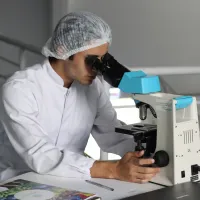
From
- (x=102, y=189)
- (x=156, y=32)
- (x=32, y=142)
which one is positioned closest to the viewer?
(x=102, y=189)

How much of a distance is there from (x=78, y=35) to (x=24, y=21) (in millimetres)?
2791

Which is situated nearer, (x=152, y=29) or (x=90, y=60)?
(x=90, y=60)

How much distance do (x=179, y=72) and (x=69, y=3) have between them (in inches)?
77.8

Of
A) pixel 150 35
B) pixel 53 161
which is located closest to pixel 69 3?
pixel 150 35

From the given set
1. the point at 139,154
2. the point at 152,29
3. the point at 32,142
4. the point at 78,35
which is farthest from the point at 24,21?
the point at 139,154

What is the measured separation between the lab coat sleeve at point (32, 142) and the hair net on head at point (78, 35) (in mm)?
225

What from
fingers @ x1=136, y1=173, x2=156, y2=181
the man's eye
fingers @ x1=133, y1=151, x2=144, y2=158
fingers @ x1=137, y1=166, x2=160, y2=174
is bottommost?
fingers @ x1=136, y1=173, x2=156, y2=181

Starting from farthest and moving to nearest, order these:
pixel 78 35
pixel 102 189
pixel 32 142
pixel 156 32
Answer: pixel 156 32, pixel 78 35, pixel 32 142, pixel 102 189

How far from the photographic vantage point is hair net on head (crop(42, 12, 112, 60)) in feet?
5.62

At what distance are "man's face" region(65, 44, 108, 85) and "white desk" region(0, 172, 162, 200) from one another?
15.9 inches

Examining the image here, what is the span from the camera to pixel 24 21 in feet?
14.4

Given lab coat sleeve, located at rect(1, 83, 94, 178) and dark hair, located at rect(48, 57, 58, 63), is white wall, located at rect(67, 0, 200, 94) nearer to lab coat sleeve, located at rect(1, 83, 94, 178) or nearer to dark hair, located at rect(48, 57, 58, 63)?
dark hair, located at rect(48, 57, 58, 63)

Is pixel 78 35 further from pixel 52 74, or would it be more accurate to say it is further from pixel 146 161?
pixel 146 161

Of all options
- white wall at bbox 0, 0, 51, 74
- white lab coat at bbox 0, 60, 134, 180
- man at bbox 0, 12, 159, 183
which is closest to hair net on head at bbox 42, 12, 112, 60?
man at bbox 0, 12, 159, 183
